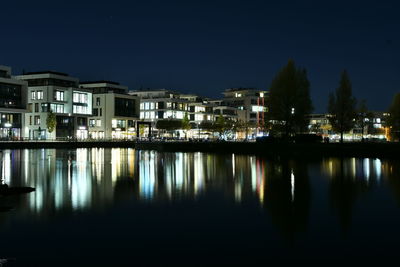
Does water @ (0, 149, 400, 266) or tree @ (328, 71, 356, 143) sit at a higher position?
tree @ (328, 71, 356, 143)

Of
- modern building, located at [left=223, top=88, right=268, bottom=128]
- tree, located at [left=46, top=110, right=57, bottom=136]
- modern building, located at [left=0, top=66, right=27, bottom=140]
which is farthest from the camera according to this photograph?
modern building, located at [left=223, top=88, right=268, bottom=128]

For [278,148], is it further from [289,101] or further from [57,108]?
[57,108]

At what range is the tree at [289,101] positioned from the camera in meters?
62.3

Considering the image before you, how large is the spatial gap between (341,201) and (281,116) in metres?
43.5

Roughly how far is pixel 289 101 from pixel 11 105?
2366 inches

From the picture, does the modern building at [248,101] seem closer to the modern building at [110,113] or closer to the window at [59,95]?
the modern building at [110,113]

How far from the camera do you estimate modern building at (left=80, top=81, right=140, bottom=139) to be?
11444 cm

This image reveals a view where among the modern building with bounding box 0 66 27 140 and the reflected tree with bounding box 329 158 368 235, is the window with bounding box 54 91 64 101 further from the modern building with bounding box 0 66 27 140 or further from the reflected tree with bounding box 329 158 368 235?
the reflected tree with bounding box 329 158 368 235

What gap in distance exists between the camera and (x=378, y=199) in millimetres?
20469

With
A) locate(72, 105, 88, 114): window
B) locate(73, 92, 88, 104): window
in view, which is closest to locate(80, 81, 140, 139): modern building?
locate(72, 105, 88, 114): window

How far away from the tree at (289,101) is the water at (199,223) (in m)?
37.1

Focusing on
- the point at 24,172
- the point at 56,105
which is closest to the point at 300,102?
the point at 24,172

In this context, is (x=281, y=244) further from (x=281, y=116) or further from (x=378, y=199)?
(x=281, y=116)

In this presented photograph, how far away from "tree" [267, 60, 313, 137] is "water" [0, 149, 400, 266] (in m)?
37.1
